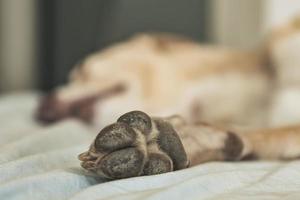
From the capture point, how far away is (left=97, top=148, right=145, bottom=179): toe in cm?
70

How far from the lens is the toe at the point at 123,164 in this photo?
70 centimetres

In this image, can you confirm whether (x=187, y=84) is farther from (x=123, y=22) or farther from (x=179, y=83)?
(x=123, y=22)

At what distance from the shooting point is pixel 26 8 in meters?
2.88

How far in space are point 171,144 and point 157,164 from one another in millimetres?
45

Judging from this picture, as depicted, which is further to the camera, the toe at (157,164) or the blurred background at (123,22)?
the blurred background at (123,22)

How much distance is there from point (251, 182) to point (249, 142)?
0.73 ft

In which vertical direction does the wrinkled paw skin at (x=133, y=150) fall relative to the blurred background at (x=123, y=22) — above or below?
below

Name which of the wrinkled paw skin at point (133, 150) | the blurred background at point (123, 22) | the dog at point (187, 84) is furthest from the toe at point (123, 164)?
the blurred background at point (123, 22)

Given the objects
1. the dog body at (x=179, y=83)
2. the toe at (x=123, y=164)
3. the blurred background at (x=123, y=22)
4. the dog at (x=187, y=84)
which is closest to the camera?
the toe at (x=123, y=164)

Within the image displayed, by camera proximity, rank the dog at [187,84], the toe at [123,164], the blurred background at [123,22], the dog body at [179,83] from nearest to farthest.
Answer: the toe at [123,164]
the dog at [187,84]
the dog body at [179,83]
the blurred background at [123,22]

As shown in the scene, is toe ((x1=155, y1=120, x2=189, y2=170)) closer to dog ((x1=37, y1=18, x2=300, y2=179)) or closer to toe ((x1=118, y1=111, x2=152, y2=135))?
toe ((x1=118, y1=111, x2=152, y2=135))

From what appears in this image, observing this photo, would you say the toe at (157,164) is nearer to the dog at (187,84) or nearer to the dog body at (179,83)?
the dog at (187,84)

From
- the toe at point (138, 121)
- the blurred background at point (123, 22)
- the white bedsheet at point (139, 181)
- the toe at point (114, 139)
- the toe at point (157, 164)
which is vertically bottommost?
the white bedsheet at point (139, 181)

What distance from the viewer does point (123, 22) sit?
236 centimetres
